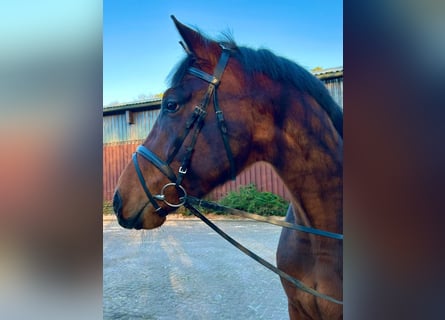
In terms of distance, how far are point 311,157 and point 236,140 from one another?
1.11ft

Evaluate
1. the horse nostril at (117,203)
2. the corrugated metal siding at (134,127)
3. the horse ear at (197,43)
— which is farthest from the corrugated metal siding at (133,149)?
the horse ear at (197,43)

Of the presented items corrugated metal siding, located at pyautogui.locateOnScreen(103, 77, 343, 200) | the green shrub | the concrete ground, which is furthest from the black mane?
the green shrub

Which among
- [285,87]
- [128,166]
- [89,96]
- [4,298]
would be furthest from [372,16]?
[4,298]

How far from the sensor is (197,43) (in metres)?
1.18

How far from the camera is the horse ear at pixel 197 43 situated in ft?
3.80

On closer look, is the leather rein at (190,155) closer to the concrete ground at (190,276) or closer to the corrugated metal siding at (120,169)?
the corrugated metal siding at (120,169)

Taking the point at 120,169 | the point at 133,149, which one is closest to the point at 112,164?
the point at 120,169

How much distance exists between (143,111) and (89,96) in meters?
1.28

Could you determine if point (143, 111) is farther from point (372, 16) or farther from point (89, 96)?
point (372, 16)

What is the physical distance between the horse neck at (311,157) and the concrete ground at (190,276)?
1.19 metres

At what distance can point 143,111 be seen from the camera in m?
2.16

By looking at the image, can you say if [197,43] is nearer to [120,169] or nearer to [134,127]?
[120,169]

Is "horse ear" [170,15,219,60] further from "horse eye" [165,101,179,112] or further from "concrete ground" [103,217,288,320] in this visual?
"concrete ground" [103,217,288,320]

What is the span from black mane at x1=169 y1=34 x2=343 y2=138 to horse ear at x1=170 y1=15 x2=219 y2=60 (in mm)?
38
